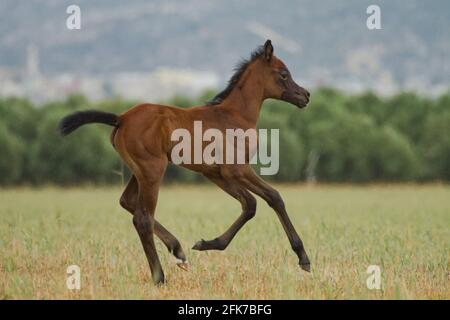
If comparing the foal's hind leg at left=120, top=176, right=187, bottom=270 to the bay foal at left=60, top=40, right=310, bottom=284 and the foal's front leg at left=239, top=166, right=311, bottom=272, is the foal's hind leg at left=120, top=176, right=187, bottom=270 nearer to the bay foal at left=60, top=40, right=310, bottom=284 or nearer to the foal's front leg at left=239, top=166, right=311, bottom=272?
the bay foal at left=60, top=40, right=310, bottom=284

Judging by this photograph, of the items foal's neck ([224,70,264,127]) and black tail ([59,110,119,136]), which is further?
foal's neck ([224,70,264,127])

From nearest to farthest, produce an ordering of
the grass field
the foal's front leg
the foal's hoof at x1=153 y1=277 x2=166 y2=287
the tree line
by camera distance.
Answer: the grass field, the foal's hoof at x1=153 y1=277 x2=166 y2=287, the foal's front leg, the tree line

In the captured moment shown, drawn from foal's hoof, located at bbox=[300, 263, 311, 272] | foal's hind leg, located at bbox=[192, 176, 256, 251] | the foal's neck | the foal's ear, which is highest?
the foal's ear

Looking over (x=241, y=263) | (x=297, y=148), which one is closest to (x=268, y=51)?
(x=241, y=263)

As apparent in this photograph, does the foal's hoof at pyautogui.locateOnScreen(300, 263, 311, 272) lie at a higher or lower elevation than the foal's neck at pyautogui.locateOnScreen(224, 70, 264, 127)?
lower

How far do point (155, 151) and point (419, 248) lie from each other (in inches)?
176

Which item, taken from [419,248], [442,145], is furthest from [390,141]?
[419,248]

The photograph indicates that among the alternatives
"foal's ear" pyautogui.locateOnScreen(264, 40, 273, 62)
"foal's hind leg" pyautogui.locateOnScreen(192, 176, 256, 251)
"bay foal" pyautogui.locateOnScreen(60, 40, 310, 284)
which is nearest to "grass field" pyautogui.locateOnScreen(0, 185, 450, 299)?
"foal's hind leg" pyautogui.locateOnScreen(192, 176, 256, 251)

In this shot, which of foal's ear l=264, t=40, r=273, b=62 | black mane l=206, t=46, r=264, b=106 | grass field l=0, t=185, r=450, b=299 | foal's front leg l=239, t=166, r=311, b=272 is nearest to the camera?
grass field l=0, t=185, r=450, b=299

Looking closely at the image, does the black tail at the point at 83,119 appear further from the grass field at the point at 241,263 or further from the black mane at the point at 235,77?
the grass field at the point at 241,263

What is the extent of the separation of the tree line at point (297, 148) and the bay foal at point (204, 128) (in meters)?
31.4

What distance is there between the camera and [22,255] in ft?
31.4

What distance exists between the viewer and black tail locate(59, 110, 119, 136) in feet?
25.6
